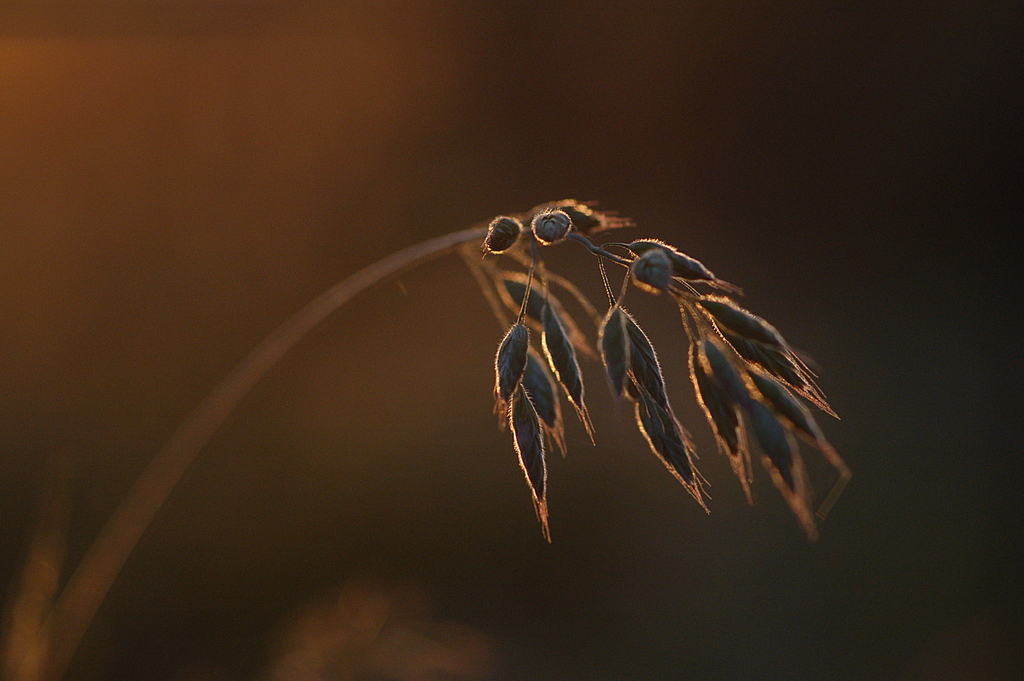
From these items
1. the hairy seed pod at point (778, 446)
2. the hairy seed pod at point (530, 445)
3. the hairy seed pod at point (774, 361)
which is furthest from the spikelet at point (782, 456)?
the hairy seed pod at point (530, 445)

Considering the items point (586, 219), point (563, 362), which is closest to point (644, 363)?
point (563, 362)

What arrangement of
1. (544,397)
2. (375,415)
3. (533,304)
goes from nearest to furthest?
(544,397)
(533,304)
(375,415)

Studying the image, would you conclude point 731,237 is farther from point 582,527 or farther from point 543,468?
point 543,468

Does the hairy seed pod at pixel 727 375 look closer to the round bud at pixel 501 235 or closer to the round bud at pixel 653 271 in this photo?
the round bud at pixel 653 271

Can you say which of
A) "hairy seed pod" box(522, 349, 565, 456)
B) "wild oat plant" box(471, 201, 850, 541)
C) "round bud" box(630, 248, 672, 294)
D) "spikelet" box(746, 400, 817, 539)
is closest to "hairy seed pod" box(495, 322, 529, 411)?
"wild oat plant" box(471, 201, 850, 541)

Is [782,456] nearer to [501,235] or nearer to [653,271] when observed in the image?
[653,271]

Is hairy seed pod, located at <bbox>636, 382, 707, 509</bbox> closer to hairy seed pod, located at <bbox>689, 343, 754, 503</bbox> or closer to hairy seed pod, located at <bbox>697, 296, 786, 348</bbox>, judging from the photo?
hairy seed pod, located at <bbox>689, 343, 754, 503</bbox>

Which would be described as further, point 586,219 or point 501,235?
point 586,219
